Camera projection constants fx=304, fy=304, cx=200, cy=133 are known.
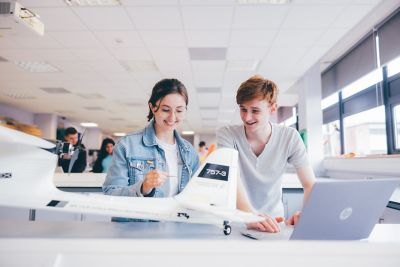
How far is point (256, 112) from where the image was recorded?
→ 1.43m

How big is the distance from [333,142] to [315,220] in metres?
5.71

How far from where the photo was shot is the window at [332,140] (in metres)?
5.78

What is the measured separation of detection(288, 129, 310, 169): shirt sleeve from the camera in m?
1.50

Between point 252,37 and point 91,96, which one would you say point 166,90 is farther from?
point 91,96

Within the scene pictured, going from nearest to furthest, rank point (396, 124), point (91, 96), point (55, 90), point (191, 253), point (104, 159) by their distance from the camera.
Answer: point (191, 253) → point (396, 124) → point (104, 159) → point (55, 90) → point (91, 96)

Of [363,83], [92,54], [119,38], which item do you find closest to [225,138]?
[119,38]

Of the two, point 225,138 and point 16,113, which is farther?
point 16,113

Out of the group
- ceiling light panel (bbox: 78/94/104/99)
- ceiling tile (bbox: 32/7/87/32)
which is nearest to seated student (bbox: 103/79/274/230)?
ceiling tile (bbox: 32/7/87/32)

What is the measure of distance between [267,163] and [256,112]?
28 centimetres

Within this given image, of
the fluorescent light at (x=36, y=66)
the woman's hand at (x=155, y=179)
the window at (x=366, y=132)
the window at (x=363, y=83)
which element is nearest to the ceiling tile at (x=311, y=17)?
the window at (x=363, y=83)

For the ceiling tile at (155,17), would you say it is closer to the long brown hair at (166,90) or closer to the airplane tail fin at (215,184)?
the long brown hair at (166,90)

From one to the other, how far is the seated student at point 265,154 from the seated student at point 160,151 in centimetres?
22

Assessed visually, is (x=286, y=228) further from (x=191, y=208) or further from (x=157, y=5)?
(x=157, y=5)

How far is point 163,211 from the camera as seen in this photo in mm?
881
